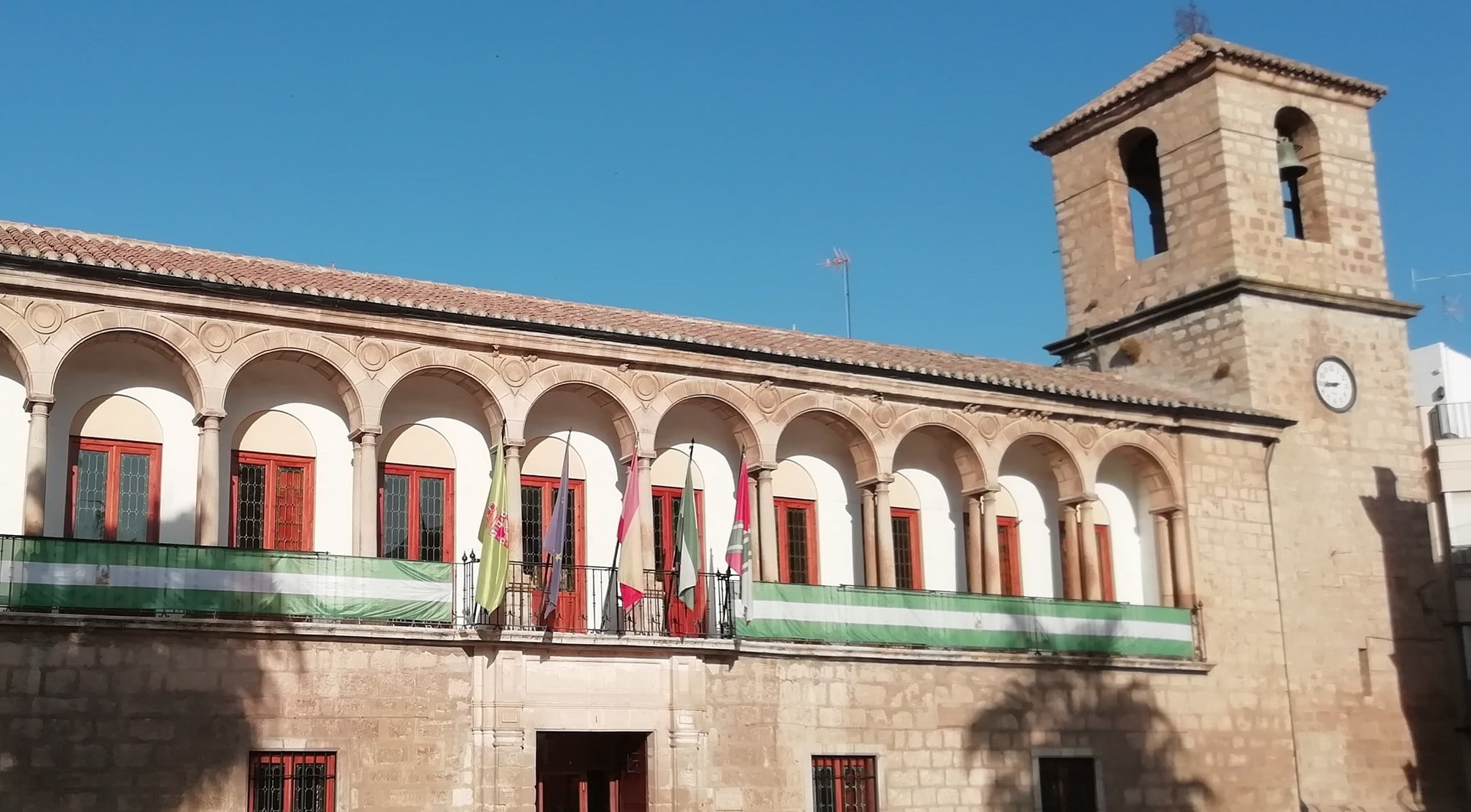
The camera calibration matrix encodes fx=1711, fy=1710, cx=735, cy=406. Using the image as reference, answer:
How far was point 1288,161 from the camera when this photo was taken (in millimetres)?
28297

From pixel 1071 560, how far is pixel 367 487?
10426 mm

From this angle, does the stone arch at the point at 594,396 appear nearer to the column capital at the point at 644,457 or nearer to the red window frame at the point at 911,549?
the column capital at the point at 644,457

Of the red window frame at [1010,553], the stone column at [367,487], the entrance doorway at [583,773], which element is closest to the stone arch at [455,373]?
the stone column at [367,487]

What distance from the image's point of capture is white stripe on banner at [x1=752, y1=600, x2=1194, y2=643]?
2055 centimetres

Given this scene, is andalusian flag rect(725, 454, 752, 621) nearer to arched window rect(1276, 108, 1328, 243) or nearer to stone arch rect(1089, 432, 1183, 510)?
stone arch rect(1089, 432, 1183, 510)

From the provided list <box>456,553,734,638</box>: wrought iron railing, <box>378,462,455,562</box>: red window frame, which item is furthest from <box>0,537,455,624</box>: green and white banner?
<box>378,462,455,562</box>: red window frame

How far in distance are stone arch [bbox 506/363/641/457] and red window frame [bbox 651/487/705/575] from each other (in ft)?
3.33

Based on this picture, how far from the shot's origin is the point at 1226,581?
80.2 ft

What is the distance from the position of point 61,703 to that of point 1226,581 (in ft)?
51.7

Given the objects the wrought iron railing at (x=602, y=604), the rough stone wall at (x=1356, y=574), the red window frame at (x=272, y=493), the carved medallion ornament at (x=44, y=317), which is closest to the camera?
the carved medallion ornament at (x=44, y=317)

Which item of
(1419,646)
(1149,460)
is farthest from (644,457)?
(1419,646)

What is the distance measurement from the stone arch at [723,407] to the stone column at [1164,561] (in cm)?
655

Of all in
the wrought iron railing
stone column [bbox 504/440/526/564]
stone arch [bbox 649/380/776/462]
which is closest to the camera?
the wrought iron railing

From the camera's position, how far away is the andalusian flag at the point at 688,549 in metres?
19.6
